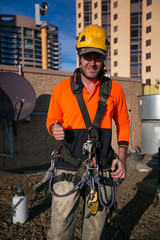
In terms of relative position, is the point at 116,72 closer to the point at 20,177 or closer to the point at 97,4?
the point at 97,4

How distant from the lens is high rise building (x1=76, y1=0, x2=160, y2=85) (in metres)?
48.8

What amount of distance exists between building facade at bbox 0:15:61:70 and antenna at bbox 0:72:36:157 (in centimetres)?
9991

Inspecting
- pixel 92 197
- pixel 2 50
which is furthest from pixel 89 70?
pixel 2 50

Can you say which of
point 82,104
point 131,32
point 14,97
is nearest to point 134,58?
point 131,32

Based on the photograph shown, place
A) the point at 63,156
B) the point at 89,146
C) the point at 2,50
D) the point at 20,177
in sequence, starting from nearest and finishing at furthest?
the point at 89,146
the point at 63,156
the point at 20,177
the point at 2,50

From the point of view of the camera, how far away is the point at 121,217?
369cm

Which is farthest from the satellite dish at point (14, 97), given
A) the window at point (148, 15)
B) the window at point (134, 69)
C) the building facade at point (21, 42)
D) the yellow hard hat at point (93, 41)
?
the building facade at point (21, 42)

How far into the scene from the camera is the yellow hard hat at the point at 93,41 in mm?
1924

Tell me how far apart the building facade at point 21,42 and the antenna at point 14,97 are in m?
99.9

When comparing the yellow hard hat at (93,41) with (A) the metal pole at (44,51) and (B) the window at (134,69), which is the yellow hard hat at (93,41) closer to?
(A) the metal pole at (44,51)

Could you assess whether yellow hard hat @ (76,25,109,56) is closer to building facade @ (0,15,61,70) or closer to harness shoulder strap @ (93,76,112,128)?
harness shoulder strap @ (93,76,112,128)

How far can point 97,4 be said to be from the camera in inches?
2392

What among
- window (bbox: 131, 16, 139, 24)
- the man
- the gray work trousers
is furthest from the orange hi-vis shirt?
window (bbox: 131, 16, 139, 24)

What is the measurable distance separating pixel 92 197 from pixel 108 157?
435mm
